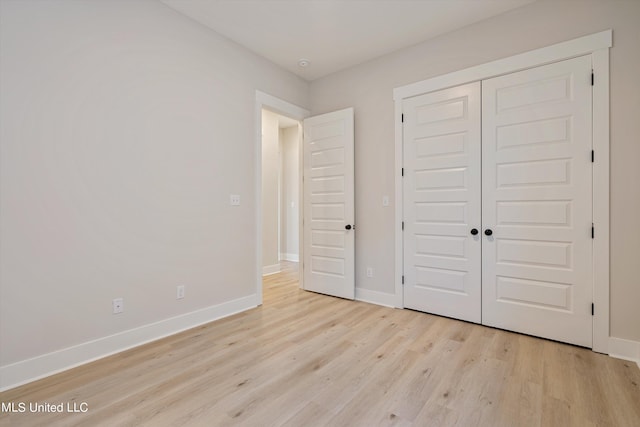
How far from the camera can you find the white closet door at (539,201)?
2.48 metres

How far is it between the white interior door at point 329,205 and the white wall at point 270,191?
4.76 feet

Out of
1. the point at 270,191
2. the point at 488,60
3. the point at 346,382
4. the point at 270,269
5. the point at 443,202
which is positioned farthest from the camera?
the point at 270,191

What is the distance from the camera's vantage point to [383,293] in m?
3.62

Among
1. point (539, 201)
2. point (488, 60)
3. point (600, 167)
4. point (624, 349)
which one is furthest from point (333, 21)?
point (624, 349)

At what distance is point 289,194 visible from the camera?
6914mm

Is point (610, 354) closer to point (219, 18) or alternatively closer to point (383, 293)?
point (383, 293)

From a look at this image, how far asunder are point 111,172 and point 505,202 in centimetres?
340

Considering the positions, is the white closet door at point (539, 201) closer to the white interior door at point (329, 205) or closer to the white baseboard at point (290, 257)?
the white interior door at point (329, 205)

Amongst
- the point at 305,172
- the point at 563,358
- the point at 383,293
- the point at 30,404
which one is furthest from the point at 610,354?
the point at 30,404

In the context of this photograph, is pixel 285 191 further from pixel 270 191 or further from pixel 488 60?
pixel 488 60

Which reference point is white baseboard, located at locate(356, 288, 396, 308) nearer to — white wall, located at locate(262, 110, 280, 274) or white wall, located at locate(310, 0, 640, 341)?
white wall, located at locate(310, 0, 640, 341)

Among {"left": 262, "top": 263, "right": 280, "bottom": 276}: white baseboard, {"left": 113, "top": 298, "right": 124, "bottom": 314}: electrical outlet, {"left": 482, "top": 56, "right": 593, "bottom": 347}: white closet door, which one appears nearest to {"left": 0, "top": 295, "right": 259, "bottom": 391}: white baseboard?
{"left": 113, "top": 298, "right": 124, "bottom": 314}: electrical outlet

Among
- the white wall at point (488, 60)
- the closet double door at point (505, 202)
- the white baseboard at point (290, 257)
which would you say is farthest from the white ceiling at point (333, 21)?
the white baseboard at point (290, 257)

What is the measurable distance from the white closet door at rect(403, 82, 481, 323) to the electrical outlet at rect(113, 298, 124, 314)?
9.07ft
